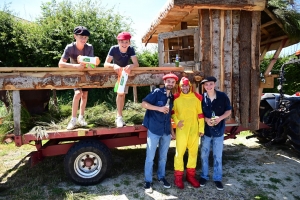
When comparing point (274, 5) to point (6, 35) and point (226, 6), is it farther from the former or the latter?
point (6, 35)

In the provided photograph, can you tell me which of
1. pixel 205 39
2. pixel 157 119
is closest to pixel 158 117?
pixel 157 119

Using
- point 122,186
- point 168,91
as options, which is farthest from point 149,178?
point 168,91

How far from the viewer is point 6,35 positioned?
935 centimetres

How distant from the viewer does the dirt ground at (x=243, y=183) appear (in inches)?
143

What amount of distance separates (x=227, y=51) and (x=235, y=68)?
0.38 m

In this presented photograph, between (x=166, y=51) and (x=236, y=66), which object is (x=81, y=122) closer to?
(x=166, y=51)

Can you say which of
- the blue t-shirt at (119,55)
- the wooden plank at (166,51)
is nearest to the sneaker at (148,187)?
the blue t-shirt at (119,55)

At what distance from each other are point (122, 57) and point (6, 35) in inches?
300

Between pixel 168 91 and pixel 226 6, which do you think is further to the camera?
pixel 226 6

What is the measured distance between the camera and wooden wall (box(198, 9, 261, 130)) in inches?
177

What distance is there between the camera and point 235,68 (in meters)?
4.61

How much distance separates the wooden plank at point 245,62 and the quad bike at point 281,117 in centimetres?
132

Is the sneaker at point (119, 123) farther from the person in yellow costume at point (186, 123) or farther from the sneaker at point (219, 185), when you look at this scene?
the sneaker at point (219, 185)

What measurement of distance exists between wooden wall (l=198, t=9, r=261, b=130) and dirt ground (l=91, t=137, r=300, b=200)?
1.04 m
